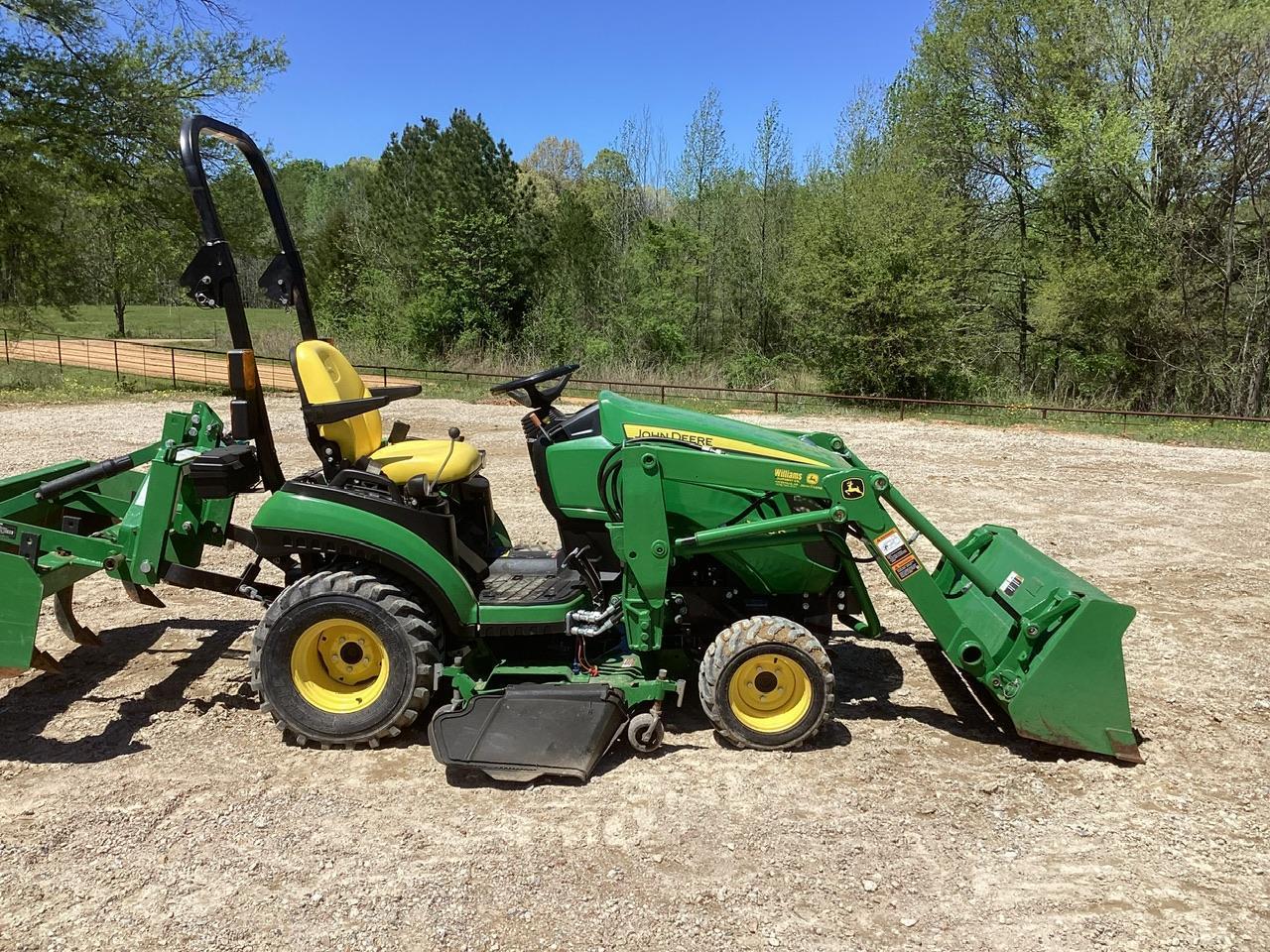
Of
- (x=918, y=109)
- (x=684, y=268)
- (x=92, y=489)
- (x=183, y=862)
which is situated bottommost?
(x=183, y=862)

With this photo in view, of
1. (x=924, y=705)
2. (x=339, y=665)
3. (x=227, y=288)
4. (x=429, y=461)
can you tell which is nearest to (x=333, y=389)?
(x=429, y=461)

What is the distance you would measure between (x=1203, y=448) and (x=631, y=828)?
13385 millimetres

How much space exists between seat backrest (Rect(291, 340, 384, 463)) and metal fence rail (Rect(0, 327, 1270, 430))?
12.6 meters

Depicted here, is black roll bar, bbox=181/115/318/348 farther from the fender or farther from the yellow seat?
the fender

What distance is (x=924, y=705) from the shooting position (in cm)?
439

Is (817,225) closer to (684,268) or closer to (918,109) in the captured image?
(918,109)

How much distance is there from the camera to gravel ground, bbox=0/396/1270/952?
2.75 metres

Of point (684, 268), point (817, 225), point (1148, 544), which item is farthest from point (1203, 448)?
point (684, 268)

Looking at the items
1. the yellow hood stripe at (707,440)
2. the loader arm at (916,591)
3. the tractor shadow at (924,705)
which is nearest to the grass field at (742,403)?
the yellow hood stripe at (707,440)

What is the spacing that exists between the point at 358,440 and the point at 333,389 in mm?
284

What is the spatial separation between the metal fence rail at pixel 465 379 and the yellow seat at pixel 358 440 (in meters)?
12.5

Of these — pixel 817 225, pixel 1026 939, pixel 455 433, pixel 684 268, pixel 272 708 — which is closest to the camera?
pixel 1026 939

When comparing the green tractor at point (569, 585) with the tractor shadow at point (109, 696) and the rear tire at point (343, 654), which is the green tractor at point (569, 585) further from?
the tractor shadow at point (109, 696)

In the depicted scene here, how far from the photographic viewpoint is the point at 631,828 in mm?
3264
